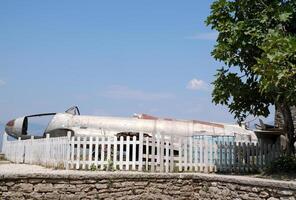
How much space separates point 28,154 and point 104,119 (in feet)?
13.4

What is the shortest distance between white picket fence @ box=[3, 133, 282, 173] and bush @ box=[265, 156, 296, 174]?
160 centimetres

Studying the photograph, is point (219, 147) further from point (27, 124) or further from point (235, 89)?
point (27, 124)

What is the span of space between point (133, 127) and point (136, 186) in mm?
8830

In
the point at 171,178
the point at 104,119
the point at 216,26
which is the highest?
the point at 216,26

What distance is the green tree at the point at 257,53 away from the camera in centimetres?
945

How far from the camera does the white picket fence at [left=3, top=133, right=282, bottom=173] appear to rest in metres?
13.3

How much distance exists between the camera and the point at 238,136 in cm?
2002

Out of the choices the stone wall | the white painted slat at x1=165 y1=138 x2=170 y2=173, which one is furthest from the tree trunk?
the white painted slat at x1=165 y1=138 x2=170 y2=173

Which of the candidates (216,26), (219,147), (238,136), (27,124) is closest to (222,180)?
(219,147)

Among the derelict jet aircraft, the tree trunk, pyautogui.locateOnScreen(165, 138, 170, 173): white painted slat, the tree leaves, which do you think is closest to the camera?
the tree leaves

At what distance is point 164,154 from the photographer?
44.7 ft

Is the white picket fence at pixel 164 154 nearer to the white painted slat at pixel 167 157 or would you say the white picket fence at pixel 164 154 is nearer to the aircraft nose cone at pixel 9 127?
the white painted slat at pixel 167 157

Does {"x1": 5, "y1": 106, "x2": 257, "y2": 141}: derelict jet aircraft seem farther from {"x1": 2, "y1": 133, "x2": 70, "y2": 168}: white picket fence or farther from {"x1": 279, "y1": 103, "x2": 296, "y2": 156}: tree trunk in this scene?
{"x1": 279, "y1": 103, "x2": 296, "y2": 156}: tree trunk

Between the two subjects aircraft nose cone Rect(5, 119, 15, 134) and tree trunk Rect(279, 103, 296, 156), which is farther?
aircraft nose cone Rect(5, 119, 15, 134)
